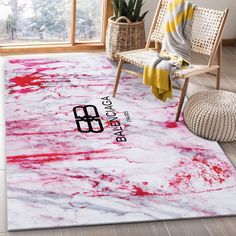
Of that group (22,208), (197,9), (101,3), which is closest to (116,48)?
(101,3)

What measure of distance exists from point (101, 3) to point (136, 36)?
0.50 metres

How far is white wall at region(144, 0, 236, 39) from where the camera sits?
14.7ft

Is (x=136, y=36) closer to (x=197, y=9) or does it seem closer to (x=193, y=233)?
(x=197, y=9)

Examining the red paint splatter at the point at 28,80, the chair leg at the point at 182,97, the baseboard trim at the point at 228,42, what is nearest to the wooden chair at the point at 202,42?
the chair leg at the point at 182,97

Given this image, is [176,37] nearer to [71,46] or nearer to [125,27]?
[125,27]

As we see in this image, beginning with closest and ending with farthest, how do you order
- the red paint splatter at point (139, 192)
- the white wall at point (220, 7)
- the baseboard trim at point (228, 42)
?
the red paint splatter at point (139, 192), the white wall at point (220, 7), the baseboard trim at point (228, 42)

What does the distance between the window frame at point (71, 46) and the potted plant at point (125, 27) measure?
23 cm

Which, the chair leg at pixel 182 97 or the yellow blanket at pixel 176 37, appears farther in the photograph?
the yellow blanket at pixel 176 37

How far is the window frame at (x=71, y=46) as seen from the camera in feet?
14.2

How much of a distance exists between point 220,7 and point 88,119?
196 centimetres

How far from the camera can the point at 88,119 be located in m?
3.41

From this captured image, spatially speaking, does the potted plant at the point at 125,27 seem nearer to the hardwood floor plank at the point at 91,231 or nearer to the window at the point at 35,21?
the window at the point at 35,21

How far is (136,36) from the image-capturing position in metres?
4.16

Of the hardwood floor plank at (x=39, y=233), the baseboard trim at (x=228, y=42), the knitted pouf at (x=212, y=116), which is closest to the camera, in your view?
the hardwood floor plank at (x=39, y=233)
